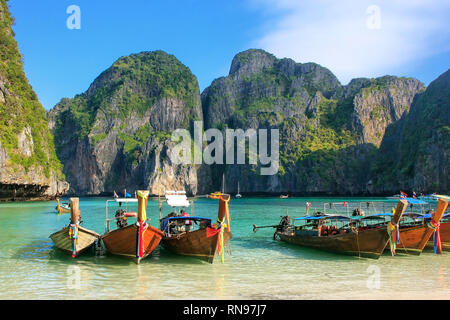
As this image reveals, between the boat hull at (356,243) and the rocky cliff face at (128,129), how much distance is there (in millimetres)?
120973

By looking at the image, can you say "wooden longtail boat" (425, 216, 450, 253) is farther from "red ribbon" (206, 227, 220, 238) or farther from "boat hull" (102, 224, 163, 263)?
"boat hull" (102, 224, 163, 263)

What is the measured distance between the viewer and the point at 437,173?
96.1m

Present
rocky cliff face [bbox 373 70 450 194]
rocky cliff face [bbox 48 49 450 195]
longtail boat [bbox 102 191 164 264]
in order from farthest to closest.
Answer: rocky cliff face [bbox 48 49 450 195], rocky cliff face [bbox 373 70 450 194], longtail boat [bbox 102 191 164 264]

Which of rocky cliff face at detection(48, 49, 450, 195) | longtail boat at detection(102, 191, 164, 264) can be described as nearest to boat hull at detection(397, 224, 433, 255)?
longtail boat at detection(102, 191, 164, 264)

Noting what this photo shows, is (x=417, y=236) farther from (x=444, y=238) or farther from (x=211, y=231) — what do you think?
(x=211, y=231)

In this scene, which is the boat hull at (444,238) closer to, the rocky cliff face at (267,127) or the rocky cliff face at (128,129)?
the rocky cliff face at (267,127)

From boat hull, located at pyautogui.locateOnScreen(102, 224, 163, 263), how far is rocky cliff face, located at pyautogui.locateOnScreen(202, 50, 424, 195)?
12047 cm

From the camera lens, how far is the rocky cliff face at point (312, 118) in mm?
139375

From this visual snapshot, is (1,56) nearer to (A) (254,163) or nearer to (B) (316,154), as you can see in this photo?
(A) (254,163)

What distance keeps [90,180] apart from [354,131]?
124 m

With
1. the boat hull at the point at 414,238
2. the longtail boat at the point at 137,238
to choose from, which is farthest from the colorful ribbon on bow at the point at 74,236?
the boat hull at the point at 414,238

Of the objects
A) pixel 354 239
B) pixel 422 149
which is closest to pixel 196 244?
pixel 354 239

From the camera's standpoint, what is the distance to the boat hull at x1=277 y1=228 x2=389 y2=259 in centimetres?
1766

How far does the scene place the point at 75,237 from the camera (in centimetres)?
1795
